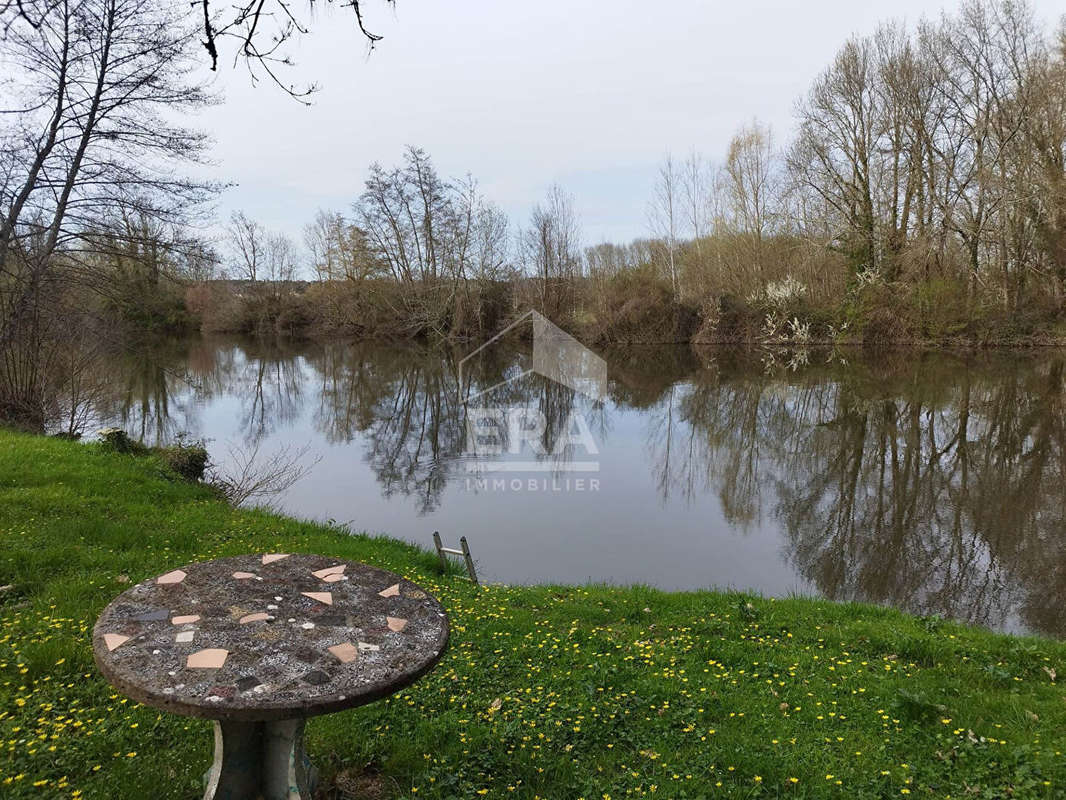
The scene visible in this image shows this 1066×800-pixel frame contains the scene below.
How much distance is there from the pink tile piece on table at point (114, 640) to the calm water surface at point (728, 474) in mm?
5286

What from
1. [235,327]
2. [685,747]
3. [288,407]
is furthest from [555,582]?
[235,327]

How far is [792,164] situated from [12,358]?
3106cm

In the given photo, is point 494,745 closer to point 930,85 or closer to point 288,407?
point 288,407

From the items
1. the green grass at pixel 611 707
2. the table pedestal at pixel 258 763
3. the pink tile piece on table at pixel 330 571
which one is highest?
the pink tile piece on table at pixel 330 571

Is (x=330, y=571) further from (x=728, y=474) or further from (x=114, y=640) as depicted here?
(x=728, y=474)

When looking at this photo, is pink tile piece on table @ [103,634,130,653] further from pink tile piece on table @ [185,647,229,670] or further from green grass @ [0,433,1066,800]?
green grass @ [0,433,1066,800]

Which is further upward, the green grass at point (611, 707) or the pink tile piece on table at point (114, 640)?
the pink tile piece on table at point (114, 640)

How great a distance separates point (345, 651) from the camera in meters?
2.11

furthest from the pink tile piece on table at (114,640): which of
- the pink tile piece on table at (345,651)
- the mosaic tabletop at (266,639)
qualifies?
the pink tile piece on table at (345,651)

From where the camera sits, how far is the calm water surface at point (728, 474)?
23.5 feet

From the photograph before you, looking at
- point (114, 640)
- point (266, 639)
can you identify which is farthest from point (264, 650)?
point (114, 640)

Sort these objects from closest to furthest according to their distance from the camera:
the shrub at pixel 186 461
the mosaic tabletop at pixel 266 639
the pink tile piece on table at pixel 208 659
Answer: the mosaic tabletop at pixel 266 639
the pink tile piece on table at pixel 208 659
the shrub at pixel 186 461

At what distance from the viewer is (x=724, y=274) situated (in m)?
34.2

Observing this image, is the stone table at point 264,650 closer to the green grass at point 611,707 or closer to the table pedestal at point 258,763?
the table pedestal at point 258,763
